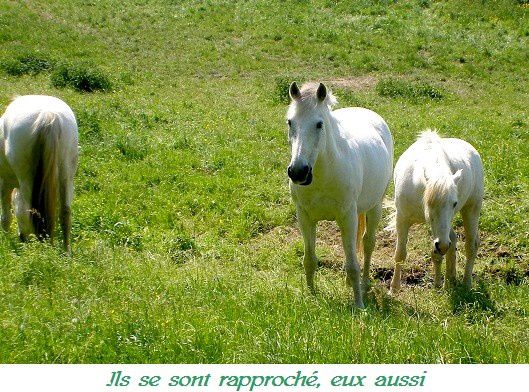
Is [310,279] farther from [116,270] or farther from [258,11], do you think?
[258,11]

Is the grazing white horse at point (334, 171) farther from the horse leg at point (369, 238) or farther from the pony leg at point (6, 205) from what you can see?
the pony leg at point (6, 205)

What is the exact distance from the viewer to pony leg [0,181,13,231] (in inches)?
276

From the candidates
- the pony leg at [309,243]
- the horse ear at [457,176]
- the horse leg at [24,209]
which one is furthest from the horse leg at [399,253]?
the horse leg at [24,209]

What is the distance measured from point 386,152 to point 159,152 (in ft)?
16.2

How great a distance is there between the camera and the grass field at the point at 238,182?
12.8 ft

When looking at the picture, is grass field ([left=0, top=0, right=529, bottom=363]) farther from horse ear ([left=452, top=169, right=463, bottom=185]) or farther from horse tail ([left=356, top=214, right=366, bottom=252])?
horse ear ([left=452, top=169, right=463, bottom=185])

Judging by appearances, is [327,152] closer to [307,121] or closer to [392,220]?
[307,121]

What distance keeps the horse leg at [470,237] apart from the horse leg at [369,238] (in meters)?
1.05

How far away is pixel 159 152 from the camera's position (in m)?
10.7

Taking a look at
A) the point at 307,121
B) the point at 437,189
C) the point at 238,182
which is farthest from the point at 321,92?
the point at 238,182

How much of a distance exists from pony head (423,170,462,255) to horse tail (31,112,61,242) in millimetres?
3770

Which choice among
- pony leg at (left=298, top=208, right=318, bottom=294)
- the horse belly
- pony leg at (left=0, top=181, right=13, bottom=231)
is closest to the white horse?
the horse belly
